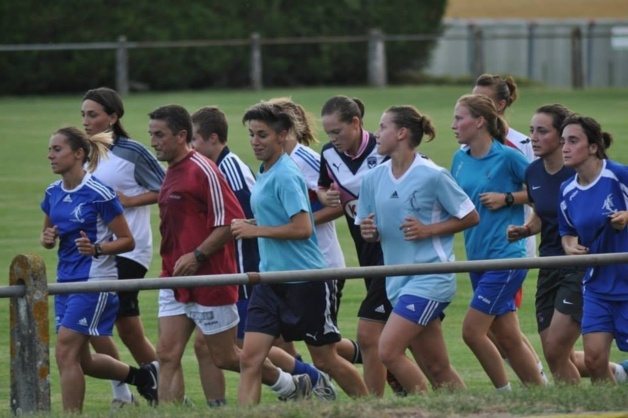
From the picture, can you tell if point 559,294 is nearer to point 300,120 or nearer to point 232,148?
point 300,120

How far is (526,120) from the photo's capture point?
28.2m

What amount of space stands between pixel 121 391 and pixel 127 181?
1.40 m

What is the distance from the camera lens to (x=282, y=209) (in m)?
8.59

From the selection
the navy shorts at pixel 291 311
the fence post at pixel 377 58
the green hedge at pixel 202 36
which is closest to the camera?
the navy shorts at pixel 291 311

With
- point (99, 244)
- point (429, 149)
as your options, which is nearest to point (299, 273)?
point (99, 244)

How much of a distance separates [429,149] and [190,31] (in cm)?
1588

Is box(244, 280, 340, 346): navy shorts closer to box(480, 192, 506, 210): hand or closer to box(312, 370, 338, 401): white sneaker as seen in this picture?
box(312, 370, 338, 401): white sneaker

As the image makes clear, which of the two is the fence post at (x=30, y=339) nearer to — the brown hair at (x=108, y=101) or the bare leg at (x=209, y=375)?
the bare leg at (x=209, y=375)

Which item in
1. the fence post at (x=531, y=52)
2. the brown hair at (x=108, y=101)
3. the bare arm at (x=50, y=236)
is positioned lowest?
the bare arm at (x=50, y=236)

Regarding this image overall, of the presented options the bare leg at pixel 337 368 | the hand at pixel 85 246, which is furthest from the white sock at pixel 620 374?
the hand at pixel 85 246

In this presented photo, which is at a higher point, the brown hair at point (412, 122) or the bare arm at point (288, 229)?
the brown hair at point (412, 122)

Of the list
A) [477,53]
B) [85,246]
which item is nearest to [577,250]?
[85,246]

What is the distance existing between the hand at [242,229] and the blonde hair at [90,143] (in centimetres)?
119

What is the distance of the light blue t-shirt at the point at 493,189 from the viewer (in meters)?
9.28
